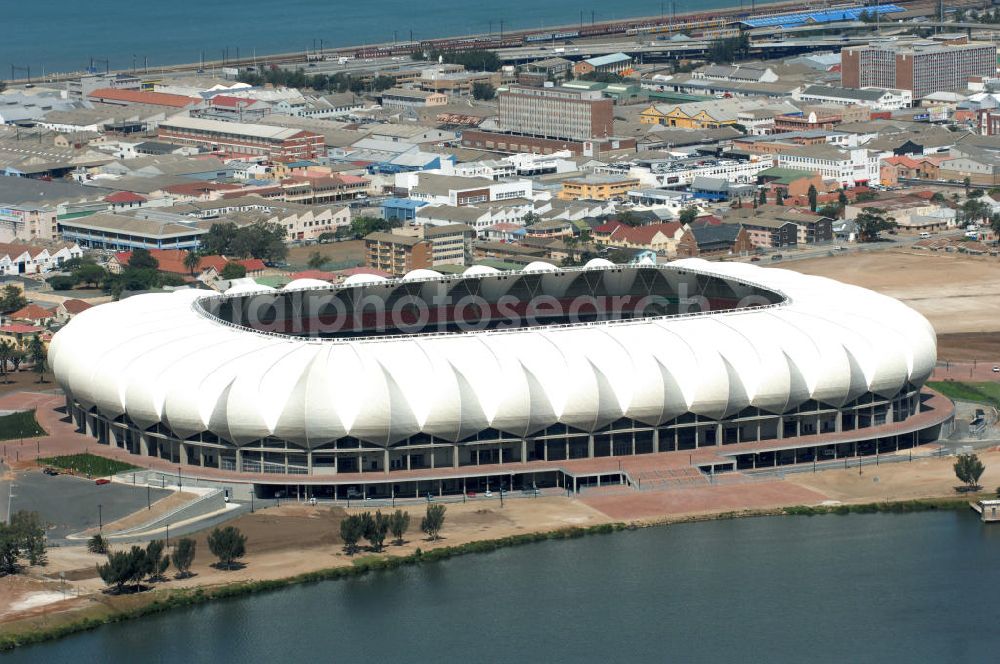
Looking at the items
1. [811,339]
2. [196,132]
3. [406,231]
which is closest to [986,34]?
[196,132]

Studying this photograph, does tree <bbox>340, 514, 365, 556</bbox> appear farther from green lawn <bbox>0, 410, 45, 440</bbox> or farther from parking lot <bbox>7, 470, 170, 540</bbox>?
green lawn <bbox>0, 410, 45, 440</bbox>

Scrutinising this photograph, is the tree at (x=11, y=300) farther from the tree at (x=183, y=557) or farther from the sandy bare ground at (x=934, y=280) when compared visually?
the tree at (x=183, y=557)

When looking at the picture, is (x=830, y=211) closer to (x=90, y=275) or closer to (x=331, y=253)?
(x=331, y=253)

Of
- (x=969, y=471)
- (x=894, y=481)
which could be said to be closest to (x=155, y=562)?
(x=894, y=481)

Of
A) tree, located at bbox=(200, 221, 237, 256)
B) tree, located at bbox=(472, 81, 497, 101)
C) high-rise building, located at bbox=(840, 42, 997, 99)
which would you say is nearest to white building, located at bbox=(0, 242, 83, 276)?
tree, located at bbox=(200, 221, 237, 256)

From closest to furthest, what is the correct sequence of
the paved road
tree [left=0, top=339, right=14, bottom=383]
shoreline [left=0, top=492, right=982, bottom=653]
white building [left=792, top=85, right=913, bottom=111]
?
shoreline [left=0, top=492, right=982, bottom=653]
the paved road
tree [left=0, top=339, right=14, bottom=383]
white building [left=792, top=85, right=913, bottom=111]

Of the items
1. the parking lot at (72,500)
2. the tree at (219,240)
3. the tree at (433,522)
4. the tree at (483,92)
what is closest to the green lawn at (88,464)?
the parking lot at (72,500)
